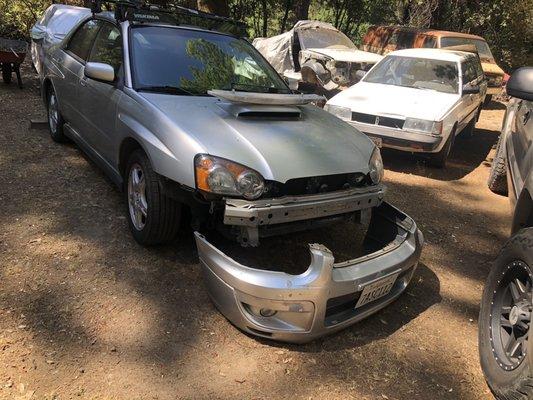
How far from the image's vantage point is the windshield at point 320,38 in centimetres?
1156

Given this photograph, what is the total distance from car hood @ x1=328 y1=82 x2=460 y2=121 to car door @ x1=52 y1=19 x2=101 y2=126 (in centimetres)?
345

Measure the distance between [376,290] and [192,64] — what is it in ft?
7.99

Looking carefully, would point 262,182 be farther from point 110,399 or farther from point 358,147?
point 110,399

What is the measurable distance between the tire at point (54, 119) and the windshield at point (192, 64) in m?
2.15

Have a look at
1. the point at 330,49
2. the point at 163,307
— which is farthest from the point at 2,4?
the point at 163,307

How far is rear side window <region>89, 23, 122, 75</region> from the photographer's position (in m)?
4.12

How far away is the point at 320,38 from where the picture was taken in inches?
468

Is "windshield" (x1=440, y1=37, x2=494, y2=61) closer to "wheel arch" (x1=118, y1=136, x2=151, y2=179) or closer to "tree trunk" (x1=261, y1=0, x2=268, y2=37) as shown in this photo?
"tree trunk" (x1=261, y1=0, x2=268, y2=37)

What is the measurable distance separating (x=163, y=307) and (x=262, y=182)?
1091 millimetres

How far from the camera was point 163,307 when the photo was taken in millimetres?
3162

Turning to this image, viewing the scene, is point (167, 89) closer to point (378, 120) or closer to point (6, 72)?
point (378, 120)

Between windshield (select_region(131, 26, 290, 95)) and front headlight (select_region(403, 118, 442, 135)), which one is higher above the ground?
windshield (select_region(131, 26, 290, 95))

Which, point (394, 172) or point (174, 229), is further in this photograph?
point (394, 172)

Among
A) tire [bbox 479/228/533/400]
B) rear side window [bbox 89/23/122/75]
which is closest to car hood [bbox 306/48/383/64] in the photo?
rear side window [bbox 89/23/122/75]
